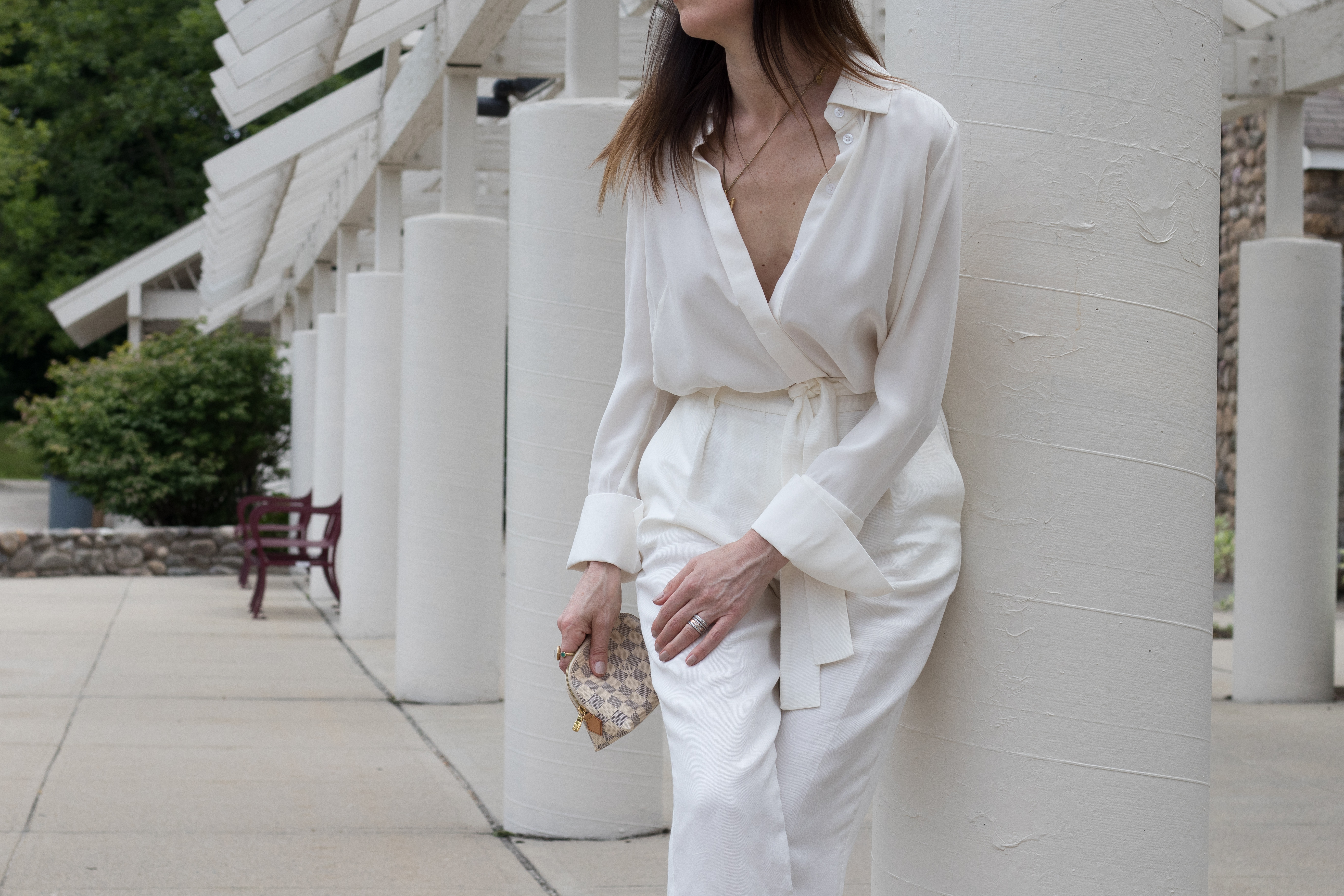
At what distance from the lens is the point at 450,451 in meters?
7.95

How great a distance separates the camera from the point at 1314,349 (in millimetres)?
7777

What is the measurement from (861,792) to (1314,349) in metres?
6.63

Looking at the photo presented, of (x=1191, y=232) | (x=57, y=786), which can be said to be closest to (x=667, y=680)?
(x=1191, y=232)

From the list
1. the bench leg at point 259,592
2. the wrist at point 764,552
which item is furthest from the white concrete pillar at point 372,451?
the wrist at point 764,552

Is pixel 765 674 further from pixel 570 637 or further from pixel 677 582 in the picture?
pixel 570 637

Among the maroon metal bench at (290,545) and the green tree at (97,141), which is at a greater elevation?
the green tree at (97,141)

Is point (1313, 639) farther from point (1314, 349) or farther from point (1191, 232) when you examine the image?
point (1191, 232)

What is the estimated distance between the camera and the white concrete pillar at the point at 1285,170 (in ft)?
26.3

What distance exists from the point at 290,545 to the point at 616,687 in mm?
9843

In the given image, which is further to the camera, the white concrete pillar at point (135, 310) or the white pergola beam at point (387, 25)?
the white concrete pillar at point (135, 310)

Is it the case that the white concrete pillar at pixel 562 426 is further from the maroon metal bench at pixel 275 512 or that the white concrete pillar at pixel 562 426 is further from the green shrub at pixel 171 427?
the green shrub at pixel 171 427

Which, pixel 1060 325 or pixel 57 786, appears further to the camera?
pixel 57 786

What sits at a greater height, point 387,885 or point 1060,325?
point 1060,325

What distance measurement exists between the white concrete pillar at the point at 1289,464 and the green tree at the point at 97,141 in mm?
32002
